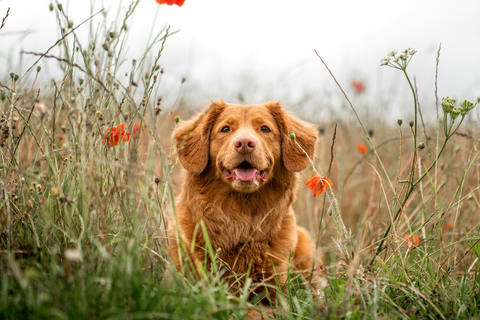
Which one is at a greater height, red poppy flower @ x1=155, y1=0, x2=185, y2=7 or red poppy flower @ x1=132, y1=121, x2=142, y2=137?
red poppy flower @ x1=155, y1=0, x2=185, y2=7

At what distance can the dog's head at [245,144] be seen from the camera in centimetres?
243

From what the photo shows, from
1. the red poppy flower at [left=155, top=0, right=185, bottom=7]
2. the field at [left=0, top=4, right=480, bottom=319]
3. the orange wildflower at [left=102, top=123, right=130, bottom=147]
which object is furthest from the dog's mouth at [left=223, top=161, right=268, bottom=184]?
the red poppy flower at [left=155, top=0, right=185, bottom=7]

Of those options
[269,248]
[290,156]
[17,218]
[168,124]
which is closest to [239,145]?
[290,156]

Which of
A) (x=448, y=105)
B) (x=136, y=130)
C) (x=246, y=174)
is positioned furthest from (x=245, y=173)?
(x=448, y=105)

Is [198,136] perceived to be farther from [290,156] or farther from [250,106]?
[290,156]

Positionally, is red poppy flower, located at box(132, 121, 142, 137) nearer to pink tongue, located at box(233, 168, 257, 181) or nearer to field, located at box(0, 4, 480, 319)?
field, located at box(0, 4, 480, 319)

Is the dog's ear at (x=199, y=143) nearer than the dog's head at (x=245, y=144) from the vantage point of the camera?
No

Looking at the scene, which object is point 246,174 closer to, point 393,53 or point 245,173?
point 245,173

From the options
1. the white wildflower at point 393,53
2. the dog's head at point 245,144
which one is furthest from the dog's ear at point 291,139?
the white wildflower at point 393,53

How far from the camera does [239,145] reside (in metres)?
2.32

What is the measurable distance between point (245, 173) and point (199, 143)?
1.80 ft

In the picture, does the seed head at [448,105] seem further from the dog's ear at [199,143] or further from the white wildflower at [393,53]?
the dog's ear at [199,143]


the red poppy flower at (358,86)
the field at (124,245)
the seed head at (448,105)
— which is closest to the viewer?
the field at (124,245)

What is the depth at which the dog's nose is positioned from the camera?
2.30 meters
